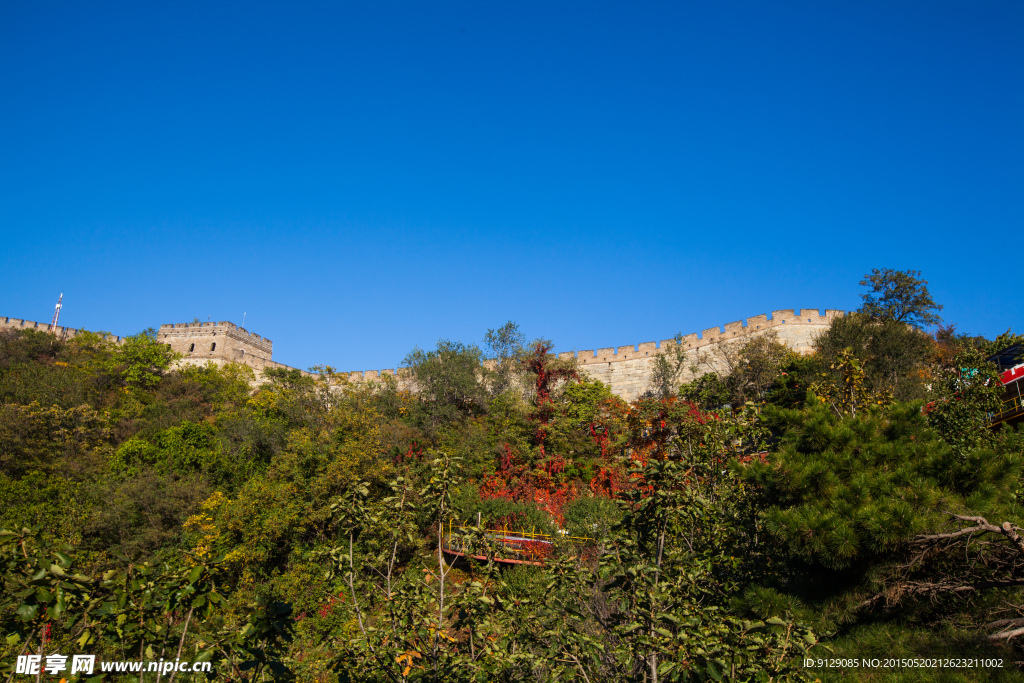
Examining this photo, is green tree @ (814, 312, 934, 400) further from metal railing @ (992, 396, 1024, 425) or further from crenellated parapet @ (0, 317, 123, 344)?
crenellated parapet @ (0, 317, 123, 344)

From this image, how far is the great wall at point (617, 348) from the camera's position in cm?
2652

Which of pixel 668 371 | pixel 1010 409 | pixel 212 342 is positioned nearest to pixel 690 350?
pixel 668 371

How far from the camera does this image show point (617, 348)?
30.4 m

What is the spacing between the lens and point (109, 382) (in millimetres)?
27203

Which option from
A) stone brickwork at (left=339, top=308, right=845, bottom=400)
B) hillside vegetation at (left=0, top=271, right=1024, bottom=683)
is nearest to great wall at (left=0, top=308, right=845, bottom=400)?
stone brickwork at (left=339, top=308, right=845, bottom=400)

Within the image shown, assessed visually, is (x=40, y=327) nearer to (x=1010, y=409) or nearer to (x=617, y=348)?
(x=617, y=348)

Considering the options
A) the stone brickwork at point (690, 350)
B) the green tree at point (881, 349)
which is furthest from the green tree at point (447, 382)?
the green tree at point (881, 349)

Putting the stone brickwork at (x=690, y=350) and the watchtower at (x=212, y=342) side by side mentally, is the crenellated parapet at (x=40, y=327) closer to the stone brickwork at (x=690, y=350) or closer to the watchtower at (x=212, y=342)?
the watchtower at (x=212, y=342)

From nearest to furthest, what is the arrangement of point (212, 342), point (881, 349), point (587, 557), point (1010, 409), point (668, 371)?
point (587, 557) < point (1010, 409) < point (881, 349) < point (668, 371) < point (212, 342)

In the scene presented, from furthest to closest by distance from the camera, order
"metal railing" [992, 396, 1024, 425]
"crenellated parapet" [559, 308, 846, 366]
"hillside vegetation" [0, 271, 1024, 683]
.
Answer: "crenellated parapet" [559, 308, 846, 366] → "metal railing" [992, 396, 1024, 425] → "hillside vegetation" [0, 271, 1024, 683]

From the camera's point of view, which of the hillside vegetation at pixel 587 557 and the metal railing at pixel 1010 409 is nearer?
the hillside vegetation at pixel 587 557

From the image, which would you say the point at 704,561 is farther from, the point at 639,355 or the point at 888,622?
the point at 639,355

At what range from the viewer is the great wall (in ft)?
87.0

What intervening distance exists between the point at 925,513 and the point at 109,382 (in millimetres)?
30728
